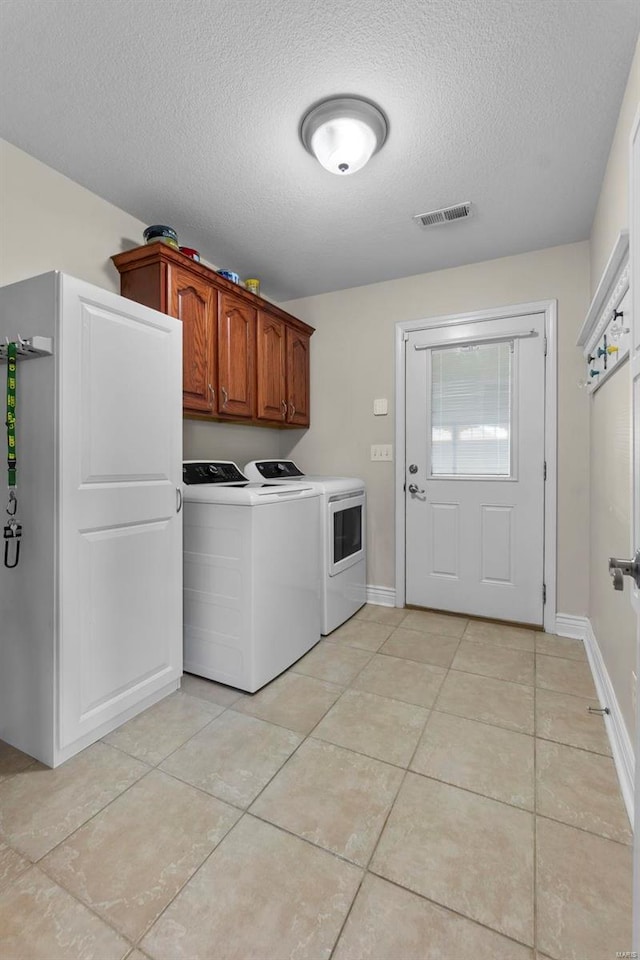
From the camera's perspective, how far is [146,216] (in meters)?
2.35

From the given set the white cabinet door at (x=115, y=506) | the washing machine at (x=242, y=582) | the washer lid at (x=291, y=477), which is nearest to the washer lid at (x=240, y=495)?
the washing machine at (x=242, y=582)

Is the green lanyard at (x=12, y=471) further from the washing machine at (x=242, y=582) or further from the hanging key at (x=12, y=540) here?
the washing machine at (x=242, y=582)

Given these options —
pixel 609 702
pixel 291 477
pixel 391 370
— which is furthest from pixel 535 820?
pixel 391 370

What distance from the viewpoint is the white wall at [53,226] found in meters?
1.82

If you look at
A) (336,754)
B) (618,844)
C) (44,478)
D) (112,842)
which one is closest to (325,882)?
(336,754)

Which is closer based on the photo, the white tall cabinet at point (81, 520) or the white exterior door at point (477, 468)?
the white tall cabinet at point (81, 520)

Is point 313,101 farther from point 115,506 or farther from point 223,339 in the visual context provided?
point 115,506

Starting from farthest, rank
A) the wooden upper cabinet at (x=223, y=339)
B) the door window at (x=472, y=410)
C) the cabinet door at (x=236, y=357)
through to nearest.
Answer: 1. the door window at (x=472, y=410)
2. the cabinet door at (x=236, y=357)
3. the wooden upper cabinet at (x=223, y=339)

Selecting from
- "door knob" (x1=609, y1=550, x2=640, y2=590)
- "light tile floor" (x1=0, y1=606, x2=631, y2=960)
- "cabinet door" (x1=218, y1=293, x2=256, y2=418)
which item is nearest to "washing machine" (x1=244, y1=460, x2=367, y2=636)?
"cabinet door" (x1=218, y1=293, x2=256, y2=418)

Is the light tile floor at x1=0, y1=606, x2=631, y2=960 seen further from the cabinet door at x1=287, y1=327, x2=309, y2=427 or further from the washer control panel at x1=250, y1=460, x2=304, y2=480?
the cabinet door at x1=287, y1=327, x2=309, y2=427

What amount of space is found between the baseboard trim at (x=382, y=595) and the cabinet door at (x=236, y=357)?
158cm

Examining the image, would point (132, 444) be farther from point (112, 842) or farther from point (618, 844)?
point (618, 844)

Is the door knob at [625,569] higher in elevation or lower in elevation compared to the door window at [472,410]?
lower

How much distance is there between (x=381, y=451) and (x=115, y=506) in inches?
78.6
